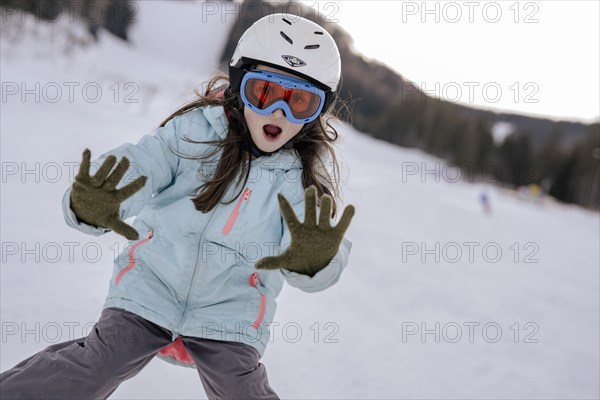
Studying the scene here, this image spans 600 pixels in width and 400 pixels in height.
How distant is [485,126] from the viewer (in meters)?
45.4

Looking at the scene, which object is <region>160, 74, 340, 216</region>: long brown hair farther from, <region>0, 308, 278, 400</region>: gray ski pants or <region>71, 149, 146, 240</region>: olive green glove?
<region>0, 308, 278, 400</region>: gray ski pants

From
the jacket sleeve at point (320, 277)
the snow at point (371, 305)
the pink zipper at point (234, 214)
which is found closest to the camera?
the jacket sleeve at point (320, 277)

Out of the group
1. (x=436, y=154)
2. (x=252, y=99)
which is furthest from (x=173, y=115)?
(x=436, y=154)

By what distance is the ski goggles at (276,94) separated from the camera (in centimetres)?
182

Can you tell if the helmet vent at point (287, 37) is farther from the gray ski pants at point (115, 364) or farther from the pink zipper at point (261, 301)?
the gray ski pants at point (115, 364)

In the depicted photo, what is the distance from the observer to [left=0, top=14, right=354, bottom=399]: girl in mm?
1582

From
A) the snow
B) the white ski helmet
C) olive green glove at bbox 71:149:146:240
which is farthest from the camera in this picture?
the snow

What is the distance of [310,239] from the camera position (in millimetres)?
1486

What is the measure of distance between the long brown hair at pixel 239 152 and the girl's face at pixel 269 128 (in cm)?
4

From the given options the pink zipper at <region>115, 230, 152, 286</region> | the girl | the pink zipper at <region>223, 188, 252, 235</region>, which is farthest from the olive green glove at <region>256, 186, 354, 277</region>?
the pink zipper at <region>115, 230, 152, 286</region>

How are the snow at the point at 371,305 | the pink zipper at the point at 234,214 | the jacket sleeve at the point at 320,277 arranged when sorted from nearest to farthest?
the jacket sleeve at the point at 320,277
the pink zipper at the point at 234,214
the snow at the point at 371,305

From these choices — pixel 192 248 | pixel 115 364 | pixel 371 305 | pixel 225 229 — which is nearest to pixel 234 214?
pixel 225 229

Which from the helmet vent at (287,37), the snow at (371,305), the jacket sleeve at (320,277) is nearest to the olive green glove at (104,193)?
the jacket sleeve at (320,277)

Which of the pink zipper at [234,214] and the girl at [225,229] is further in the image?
the pink zipper at [234,214]
